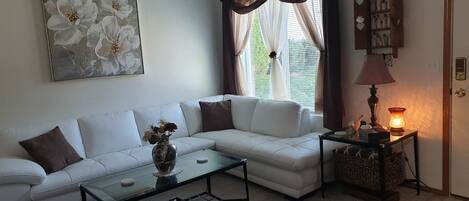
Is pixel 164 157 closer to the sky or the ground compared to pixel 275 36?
closer to the ground

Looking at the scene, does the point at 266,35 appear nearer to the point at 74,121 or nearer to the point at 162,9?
the point at 162,9

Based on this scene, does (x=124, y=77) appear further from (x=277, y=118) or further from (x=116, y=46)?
(x=277, y=118)

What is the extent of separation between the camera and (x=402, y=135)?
3045 millimetres

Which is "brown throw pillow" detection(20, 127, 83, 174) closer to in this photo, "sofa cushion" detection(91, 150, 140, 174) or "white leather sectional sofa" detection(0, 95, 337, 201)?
"white leather sectional sofa" detection(0, 95, 337, 201)

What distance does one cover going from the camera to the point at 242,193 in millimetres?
3404

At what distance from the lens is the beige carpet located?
3.10 m

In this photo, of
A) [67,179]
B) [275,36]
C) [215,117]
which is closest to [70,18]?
[67,179]

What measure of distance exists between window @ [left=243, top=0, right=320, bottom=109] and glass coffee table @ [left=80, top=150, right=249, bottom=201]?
1.49 meters

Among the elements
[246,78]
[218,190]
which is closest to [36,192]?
[218,190]

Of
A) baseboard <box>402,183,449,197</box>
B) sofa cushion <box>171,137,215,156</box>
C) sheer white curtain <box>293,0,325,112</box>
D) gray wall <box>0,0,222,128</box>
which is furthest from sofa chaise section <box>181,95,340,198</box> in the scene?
baseboard <box>402,183,449,197</box>

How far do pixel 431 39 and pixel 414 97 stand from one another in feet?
1.65

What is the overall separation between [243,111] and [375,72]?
163 cm

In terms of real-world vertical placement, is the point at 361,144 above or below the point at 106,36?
below

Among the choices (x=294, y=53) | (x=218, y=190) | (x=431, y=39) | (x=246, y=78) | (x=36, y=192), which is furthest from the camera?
(x=246, y=78)
